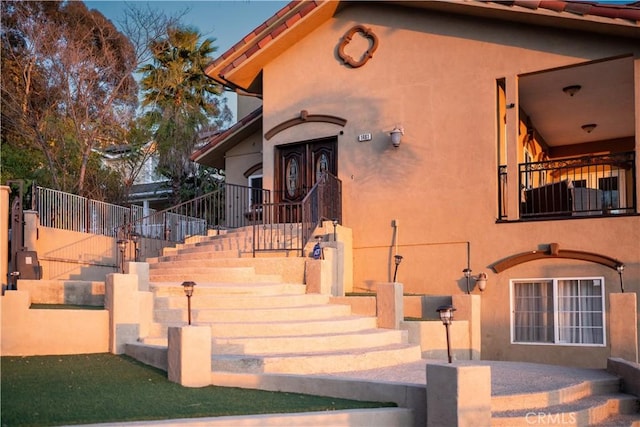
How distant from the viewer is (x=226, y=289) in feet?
34.7

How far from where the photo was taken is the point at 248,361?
26.0 feet

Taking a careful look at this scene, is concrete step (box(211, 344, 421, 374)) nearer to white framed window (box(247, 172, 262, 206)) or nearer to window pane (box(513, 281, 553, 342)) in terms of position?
window pane (box(513, 281, 553, 342))

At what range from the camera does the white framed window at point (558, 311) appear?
11.6 m

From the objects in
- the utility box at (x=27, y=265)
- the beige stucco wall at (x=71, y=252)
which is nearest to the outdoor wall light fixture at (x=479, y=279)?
the beige stucco wall at (x=71, y=252)

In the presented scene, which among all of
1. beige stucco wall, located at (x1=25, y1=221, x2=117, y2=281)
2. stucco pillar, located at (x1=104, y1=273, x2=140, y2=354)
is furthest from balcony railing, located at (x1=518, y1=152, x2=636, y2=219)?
beige stucco wall, located at (x1=25, y1=221, x2=117, y2=281)

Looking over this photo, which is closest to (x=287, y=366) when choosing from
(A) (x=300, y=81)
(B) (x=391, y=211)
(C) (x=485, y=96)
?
(B) (x=391, y=211)

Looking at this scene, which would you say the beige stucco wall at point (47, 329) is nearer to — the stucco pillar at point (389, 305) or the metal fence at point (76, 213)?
the stucco pillar at point (389, 305)

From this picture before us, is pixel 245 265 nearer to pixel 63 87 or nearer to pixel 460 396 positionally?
pixel 460 396

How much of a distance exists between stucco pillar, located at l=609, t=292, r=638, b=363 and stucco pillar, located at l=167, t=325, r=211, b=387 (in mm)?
6373

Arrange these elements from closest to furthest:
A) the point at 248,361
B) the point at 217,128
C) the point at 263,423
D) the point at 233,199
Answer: the point at 263,423
the point at 248,361
the point at 233,199
the point at 217,128

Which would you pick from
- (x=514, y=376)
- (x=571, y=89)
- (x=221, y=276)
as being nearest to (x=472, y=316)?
(x=514, y=376)

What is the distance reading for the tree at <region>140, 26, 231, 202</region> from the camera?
23.9 metres

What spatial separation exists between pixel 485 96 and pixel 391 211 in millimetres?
2993

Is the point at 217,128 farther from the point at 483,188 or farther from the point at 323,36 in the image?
the point at 483,188
